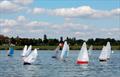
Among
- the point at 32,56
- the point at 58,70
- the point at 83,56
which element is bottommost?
the point at 58,70

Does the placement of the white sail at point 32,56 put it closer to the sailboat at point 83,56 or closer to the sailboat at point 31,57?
the sailboat at point 31,57

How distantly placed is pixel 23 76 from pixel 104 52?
2079 inches

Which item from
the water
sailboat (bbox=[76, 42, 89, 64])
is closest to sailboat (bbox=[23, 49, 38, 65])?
the water

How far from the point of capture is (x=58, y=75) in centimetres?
7150

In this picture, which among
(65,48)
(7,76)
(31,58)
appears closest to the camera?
(7,76)

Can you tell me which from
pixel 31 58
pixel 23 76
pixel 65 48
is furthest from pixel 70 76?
pixel 65 48

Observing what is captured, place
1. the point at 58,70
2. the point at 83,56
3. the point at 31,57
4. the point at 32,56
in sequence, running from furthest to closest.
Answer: the point at 83,56 → the point at 31,57 → the point at 32,56 → the point at 58,70

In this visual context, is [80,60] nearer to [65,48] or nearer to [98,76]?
[65,48]

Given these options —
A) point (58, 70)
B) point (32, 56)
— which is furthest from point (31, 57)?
point (58, 70)

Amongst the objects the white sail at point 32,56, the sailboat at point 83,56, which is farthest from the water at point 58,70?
the white sail at point 32,56

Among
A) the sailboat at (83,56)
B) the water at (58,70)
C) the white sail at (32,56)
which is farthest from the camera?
the sailboat at (83,56)

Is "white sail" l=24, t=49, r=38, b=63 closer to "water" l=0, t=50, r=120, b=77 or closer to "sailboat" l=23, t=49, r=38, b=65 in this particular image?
"sailboat" l=23, t=49, r=38, b=65

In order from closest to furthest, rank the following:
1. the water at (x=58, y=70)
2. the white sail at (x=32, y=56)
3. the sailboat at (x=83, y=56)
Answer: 1. the water at (x=58, y=70)
2. the white sail at (x=32, y=56)
3. the sailboat at (x=83, y=56)

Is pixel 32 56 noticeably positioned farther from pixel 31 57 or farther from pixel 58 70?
pixel 58 70
